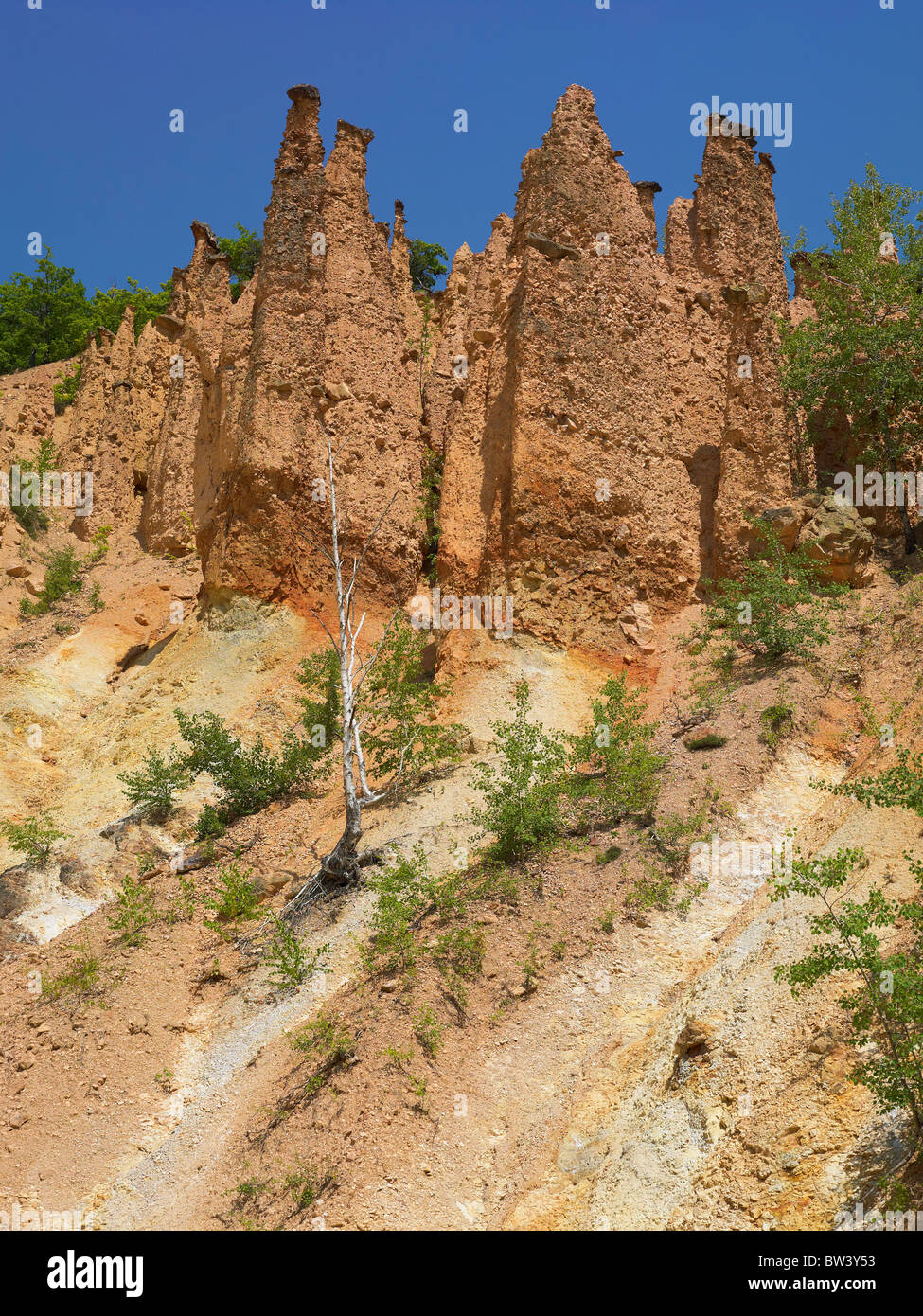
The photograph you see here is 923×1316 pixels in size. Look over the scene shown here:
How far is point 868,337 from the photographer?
17406 mm

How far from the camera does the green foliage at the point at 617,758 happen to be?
42.3ft

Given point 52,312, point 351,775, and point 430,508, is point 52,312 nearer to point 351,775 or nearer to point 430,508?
point 430,508

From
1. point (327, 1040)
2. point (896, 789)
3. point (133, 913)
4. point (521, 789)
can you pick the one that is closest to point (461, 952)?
point (327, 1040)

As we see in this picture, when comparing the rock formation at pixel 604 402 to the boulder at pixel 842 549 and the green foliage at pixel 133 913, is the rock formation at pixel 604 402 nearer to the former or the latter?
the boulder at pixel 842 549

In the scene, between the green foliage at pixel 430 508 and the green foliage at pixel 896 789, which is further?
the green foliage at pixel 430 508

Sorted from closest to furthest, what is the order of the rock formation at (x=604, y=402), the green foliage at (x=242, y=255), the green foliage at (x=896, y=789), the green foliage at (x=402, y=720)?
the green foliage at (x=896, y=789) → the green foliage at (x=402, y=720) → the rock formation at (x=604, y=402) → the green foliage at (x=242, y=255)

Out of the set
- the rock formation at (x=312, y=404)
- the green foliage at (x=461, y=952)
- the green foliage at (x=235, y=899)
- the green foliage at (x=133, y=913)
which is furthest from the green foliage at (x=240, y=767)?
the green foliage at (x=461, y=952)

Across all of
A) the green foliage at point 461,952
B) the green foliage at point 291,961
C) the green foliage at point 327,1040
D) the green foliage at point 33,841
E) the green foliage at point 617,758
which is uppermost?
the green foliage at point 617,758

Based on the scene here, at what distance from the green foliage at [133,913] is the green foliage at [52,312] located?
2492 centimetres

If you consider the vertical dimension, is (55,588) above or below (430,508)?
below

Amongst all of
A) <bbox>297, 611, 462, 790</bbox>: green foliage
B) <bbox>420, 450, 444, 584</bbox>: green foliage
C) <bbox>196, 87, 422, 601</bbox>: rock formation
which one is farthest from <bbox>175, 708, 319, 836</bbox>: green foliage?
<bbox>420, 450, 444, 584</bbox>: green foliage

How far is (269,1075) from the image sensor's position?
10930 millimetres

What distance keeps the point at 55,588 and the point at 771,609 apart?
42.0ft
